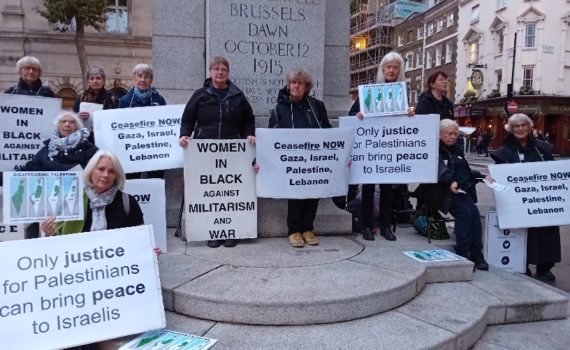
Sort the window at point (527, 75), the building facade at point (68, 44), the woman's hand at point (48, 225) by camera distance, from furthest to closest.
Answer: the window at point (527, 75)
the building facade at point (68, 44)
the woman's hand at point (48, 225)

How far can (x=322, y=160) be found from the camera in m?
5.26

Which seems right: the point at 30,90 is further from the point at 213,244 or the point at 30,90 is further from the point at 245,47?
the point at 213,244

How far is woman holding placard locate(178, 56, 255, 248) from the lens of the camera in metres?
5.10

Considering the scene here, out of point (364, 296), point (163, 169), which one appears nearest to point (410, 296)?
point (364, 296)

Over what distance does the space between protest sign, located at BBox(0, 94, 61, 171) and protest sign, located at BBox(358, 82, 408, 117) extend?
348cm

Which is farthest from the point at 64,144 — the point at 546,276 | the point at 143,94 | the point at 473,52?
the point at 473,52

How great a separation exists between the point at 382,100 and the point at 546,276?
286 cm

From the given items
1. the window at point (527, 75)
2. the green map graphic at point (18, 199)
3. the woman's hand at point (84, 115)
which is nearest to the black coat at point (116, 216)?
the green map graphic at point (18, 199)

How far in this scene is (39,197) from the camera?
3658 mm

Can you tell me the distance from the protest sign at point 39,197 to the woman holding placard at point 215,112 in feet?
5.04

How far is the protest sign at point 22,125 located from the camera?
5410 millimetres

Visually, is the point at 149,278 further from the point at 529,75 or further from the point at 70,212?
the point at 529,75

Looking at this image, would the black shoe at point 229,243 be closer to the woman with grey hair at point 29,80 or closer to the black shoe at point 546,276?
the woman with grey hair at point 29,80

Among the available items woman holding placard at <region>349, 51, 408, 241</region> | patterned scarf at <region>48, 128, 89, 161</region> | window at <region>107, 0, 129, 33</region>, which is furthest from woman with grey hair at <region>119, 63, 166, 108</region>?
window at <region>107, 0, 129, 33</region>
